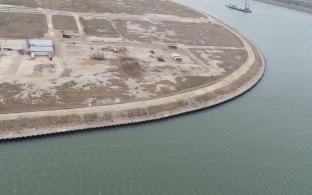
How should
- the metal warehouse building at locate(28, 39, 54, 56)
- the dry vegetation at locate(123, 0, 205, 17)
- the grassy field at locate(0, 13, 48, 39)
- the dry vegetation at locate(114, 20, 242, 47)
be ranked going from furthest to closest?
the dry vegetation at locate(123, 0, 205, 17), the dry vegetation at locate(114, 20, 242, 47), the grassy field at locate(0, 13, 48, 39), the metal warehouse building at locate(28, 39, 54, 56)

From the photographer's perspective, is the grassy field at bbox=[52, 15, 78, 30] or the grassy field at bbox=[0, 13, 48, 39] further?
the grassy field at bbox=[52, 15, 78, 30]

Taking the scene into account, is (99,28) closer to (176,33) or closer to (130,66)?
(176,33)

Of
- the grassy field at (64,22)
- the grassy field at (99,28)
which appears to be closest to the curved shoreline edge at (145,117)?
the grassy field at (99,28)

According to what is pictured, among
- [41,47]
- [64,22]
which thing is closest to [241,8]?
[64,22]

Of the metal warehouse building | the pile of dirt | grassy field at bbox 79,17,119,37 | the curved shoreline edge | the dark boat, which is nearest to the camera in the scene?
the curved shoreline edge

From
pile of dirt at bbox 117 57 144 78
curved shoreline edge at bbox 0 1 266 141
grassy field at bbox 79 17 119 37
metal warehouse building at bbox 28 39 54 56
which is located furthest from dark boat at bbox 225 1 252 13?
metal warehouse building at bbox 28 39 54 56

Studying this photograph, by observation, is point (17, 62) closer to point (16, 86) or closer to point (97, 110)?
point (16, 86)

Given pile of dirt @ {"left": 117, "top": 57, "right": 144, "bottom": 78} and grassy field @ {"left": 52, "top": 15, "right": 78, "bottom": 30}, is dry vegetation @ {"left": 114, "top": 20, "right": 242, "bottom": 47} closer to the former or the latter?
grassy field @ {"left": 52, "top": 15, "right": 78, "bottom": 30}
